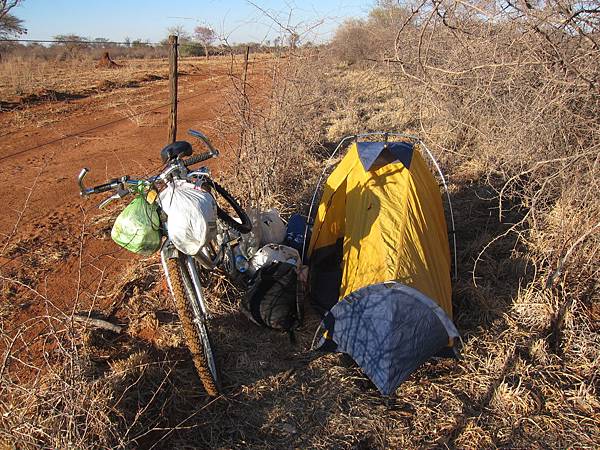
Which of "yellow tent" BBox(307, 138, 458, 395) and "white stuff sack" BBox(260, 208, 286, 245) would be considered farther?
"white stuff sack" BBox(260, 208, 286, 245)

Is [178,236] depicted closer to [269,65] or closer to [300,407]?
[300,407]

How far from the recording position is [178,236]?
247 cm

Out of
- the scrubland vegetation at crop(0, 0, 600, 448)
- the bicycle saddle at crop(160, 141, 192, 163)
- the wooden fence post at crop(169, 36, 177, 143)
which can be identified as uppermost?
the wooden fence post at crop(169, 36, 177, 143)

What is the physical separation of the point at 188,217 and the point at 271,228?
1.56 m

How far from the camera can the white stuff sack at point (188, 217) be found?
246cm

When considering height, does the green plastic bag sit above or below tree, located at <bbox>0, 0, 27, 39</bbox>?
below

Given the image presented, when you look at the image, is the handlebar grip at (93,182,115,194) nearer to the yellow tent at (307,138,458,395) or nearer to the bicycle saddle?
the bicycle saddle

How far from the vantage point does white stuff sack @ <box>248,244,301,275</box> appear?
3.66 meters

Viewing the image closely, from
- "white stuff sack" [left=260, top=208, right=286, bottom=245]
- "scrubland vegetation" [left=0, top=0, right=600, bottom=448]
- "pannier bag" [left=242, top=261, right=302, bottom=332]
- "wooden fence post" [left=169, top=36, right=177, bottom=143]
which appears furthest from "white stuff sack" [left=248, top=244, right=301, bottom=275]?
"wooden fence post" [left=169, top=36, right=177, bottom=143]

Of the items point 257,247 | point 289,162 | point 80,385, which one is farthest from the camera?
point 289,162

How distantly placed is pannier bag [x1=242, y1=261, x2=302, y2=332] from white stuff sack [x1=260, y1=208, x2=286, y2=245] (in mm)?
442

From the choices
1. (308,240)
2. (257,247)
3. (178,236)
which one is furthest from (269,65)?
(178,236)

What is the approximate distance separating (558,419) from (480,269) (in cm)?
169

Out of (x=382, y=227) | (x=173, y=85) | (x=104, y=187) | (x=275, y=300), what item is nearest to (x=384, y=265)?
(x=382, y=227)
